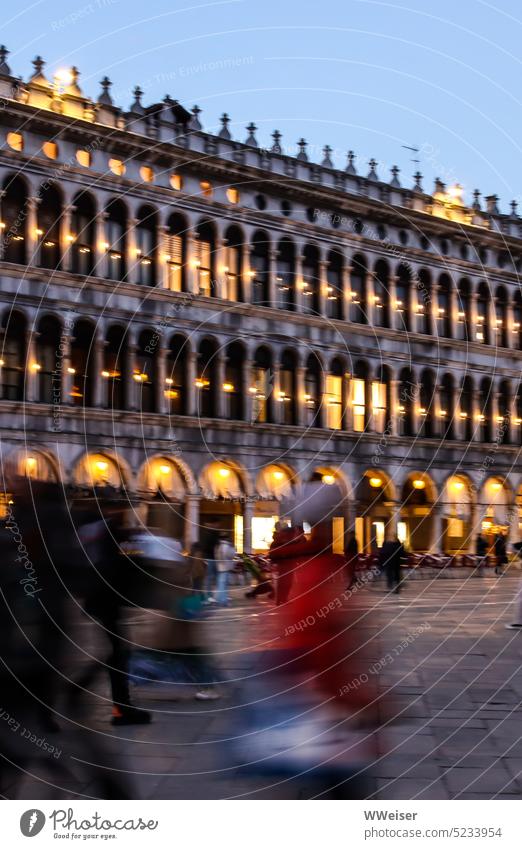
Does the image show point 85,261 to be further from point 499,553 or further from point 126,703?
point 126,703

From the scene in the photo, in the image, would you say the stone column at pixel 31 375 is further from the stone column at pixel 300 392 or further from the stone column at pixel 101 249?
the stone column at pixel 300 392

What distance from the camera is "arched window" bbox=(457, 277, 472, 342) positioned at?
5481 cm

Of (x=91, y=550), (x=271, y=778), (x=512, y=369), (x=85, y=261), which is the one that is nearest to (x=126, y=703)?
(x=91, y=550)

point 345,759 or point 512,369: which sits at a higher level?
point 512,369

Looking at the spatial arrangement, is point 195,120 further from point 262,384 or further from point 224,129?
point 262,384

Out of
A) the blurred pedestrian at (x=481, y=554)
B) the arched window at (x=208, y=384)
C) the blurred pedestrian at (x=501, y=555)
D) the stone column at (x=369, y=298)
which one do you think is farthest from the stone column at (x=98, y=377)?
the blurred pedestrian at (x=501, y=555)

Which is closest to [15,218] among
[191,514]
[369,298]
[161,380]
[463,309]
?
[161,380]

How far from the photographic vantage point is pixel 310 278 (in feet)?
155

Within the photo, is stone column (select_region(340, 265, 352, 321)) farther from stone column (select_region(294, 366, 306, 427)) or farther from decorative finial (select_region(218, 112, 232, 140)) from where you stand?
decorative finial (select_region(218, 112, 232, 140))

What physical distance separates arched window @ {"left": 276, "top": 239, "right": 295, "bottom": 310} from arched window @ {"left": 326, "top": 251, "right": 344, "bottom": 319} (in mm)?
1452

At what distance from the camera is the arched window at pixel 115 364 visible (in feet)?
140

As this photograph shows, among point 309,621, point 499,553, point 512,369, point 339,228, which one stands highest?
point 339,228
